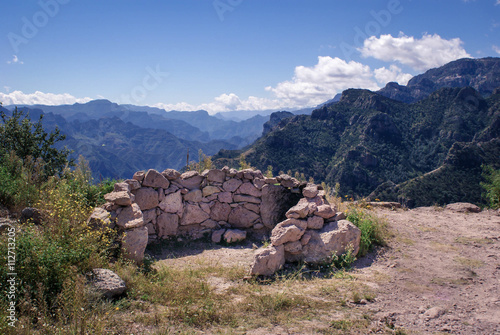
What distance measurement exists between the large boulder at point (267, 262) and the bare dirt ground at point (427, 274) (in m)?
0.69

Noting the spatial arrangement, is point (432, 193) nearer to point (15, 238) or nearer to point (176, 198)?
point (176, 198)

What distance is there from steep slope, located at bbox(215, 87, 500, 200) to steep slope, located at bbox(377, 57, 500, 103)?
216 ft

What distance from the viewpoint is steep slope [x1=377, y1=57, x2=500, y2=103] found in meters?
118

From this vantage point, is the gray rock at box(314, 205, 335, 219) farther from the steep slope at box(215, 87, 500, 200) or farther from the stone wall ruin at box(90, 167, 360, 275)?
the steep slope at box(215, 87, 500, 200)

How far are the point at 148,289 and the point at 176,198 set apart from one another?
3832 millimetres

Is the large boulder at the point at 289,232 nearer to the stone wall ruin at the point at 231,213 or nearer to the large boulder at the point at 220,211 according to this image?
the stone wall ruin at the point at 231,213

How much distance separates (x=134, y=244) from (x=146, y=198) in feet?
7.26

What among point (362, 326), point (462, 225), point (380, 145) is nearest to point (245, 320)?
point (362, 326)

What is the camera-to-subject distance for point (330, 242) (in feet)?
21.3

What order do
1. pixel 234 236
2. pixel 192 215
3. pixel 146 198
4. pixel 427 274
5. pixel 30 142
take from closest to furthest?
pixel 427 274 → pixel 146 198 → pixel 234 236 → pixel 192 215 → pixel 30 142

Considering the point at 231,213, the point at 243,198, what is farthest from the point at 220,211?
the point at 243,198

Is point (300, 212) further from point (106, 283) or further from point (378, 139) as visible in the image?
point (378, 139)

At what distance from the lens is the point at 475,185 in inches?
1494

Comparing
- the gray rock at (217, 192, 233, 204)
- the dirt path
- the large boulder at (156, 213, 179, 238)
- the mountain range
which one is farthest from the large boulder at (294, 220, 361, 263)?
the mountain range
